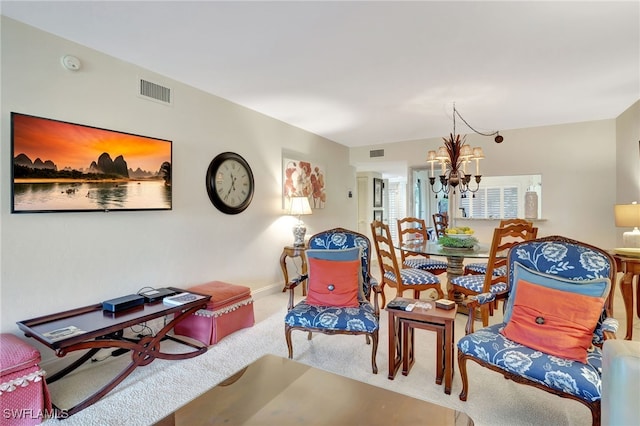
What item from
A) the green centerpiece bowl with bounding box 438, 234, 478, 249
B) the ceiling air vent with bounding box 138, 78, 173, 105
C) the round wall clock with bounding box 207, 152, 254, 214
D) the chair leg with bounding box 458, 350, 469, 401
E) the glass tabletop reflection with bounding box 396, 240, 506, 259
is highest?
the ceiling air vent with bounding box 138, 78, 173, 105

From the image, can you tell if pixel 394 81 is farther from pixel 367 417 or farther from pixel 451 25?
pixel 367 417

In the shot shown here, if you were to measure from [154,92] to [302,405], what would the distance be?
9.79 feet

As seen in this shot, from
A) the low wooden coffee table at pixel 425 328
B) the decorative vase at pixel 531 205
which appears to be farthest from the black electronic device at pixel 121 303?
the decorative vase at pixel 531 205

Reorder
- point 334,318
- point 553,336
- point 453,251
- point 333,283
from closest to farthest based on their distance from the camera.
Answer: point 553,336 < point 334,318 < point 333,283 < point 453,251

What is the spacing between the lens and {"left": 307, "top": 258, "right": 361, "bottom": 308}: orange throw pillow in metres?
2.59

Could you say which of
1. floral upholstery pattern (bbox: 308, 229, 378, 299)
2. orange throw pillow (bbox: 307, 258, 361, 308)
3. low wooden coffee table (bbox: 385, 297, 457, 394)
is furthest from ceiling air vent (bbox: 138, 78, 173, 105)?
low wooden coffee table (bbox: 385, 297, 457, 394)

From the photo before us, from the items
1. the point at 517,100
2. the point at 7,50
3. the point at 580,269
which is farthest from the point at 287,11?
the point at 517,100

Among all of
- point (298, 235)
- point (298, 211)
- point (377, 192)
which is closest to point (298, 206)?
point (298, 211)

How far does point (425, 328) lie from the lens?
→ 7.23 ft

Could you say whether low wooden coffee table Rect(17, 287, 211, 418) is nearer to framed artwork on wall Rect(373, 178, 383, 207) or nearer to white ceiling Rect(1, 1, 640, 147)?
white ceiling Rect(1, 1, 640, 147)

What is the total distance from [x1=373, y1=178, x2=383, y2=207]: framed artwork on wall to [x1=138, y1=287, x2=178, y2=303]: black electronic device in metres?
5.96

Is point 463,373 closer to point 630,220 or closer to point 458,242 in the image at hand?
point 458,242

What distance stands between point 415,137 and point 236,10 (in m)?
4.33

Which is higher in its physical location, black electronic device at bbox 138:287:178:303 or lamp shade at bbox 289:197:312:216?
lamp shade at bbox 289:197:312:216
